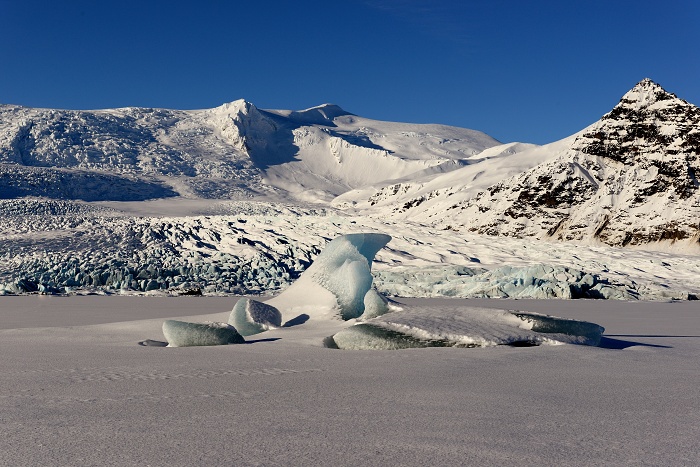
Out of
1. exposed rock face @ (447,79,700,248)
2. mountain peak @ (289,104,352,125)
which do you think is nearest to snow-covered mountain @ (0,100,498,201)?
mountain peak @ (289,104,352,125)

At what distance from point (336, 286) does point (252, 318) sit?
30.5 inches

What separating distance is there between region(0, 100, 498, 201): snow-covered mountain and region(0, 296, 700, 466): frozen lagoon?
28281mm

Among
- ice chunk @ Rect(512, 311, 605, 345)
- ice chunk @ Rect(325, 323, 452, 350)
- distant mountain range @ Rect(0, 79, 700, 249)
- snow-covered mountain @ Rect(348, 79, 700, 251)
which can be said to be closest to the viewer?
ice chunk @ Rect(325, 323, 452, 350)

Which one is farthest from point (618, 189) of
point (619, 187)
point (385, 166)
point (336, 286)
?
point (385, 166)

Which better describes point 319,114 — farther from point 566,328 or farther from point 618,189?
point 566,328

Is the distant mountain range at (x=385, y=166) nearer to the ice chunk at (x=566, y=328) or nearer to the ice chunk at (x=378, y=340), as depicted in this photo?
the ice chunk at (x=566, y=328)

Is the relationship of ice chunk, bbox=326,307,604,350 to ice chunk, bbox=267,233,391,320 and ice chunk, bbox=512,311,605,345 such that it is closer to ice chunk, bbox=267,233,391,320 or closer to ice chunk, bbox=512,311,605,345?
ice chunk, bbox=512,311,605,345

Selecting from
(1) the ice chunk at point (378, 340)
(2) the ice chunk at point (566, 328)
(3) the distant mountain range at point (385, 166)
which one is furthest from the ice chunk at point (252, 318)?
(3) the distant mountain range at point (385, 166)

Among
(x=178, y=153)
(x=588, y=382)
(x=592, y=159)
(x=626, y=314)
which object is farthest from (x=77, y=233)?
(x=178, y=153)

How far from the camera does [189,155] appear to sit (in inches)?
1638

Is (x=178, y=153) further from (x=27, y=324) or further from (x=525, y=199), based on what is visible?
(x=27, y=324)

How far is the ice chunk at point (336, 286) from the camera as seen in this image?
455 cm

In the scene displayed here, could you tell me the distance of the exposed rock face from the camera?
1775cm

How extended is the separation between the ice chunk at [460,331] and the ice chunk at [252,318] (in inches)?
32.4
